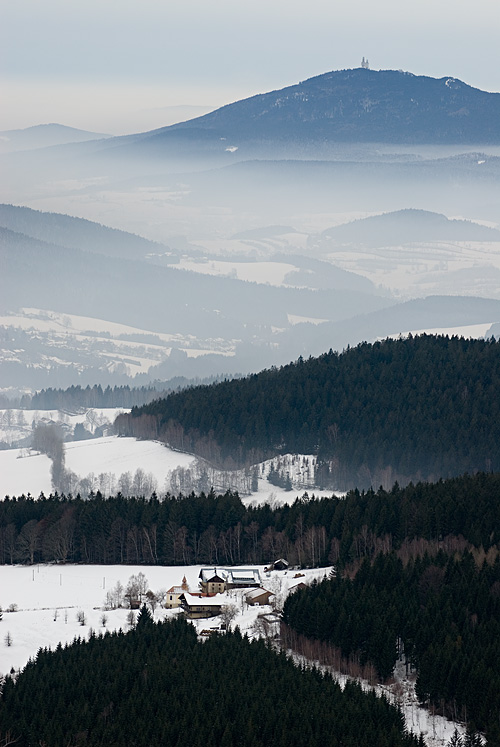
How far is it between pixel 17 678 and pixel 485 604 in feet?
68.6

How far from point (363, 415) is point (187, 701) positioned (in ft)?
244

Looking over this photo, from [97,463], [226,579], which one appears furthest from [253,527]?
[97,463]

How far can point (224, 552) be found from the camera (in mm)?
87812

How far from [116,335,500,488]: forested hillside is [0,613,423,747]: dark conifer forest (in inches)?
2239

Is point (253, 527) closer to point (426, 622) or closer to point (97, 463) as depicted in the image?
point (426, 622)

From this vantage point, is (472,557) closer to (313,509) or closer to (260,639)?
(260,639)

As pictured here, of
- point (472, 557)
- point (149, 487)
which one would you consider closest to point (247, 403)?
point (149, 487)

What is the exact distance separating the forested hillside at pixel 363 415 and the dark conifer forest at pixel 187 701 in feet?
187

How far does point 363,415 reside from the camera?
419ft

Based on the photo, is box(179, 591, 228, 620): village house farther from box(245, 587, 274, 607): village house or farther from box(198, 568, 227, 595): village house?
box(198, 568, 227, 595): village house

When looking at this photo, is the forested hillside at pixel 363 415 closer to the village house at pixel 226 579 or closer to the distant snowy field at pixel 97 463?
the distant snowy field at pixel 97 463

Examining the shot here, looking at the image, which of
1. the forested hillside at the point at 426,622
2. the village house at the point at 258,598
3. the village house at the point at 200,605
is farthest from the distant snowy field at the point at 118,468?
the forested hillside at the point at 426,622

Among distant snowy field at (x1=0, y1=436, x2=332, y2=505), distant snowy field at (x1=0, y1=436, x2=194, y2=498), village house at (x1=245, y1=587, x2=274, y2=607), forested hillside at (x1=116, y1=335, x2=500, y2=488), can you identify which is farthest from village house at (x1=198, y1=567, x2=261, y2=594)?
distant snowy field at (x1=0, y1=436, x2=194, y2=498)

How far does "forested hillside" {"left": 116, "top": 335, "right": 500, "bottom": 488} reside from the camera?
120 metres
